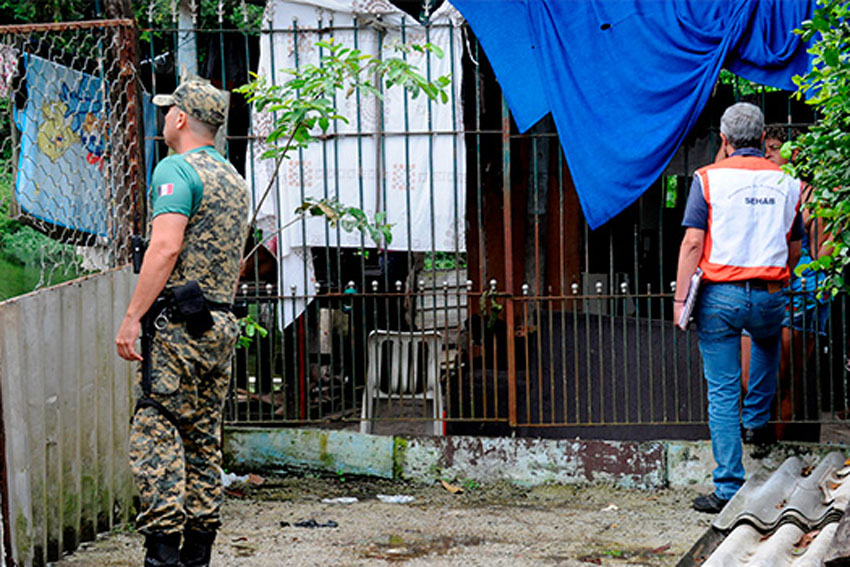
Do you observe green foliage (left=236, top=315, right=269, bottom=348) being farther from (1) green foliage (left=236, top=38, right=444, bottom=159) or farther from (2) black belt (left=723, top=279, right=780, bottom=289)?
(2) black belt (left=723, top=279, right=780, bottom=289)

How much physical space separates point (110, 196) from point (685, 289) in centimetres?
303

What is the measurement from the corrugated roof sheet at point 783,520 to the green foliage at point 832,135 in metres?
0.80

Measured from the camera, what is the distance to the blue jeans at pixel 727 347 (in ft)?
17.4

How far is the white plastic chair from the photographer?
6.39m

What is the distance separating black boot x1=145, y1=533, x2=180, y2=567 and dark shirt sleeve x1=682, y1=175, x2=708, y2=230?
2924 millimetres

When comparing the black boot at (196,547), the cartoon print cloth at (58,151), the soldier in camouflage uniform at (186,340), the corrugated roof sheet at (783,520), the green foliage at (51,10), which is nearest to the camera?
the corrugated roof sheet at (783,520)

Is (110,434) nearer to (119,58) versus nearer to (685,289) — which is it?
(119,58)

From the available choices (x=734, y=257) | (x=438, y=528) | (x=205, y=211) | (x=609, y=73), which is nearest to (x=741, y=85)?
(x=609, y=73)

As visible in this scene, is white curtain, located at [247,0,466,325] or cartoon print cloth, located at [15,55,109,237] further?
white curtain, located at [247,0,466,325]

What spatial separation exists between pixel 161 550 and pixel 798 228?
3.51 m

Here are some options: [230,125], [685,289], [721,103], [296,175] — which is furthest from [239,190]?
Answer: [721,103]

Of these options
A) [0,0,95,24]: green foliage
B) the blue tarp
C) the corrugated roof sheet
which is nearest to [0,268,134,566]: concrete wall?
the blue tarp

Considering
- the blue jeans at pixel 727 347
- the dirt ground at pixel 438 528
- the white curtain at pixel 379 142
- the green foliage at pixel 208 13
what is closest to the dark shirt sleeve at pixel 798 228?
the blue jeans at pixel 727 347

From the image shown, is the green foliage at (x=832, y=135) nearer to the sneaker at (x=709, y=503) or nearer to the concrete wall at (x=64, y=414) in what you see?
the sneaker at (x=709, y=503)
